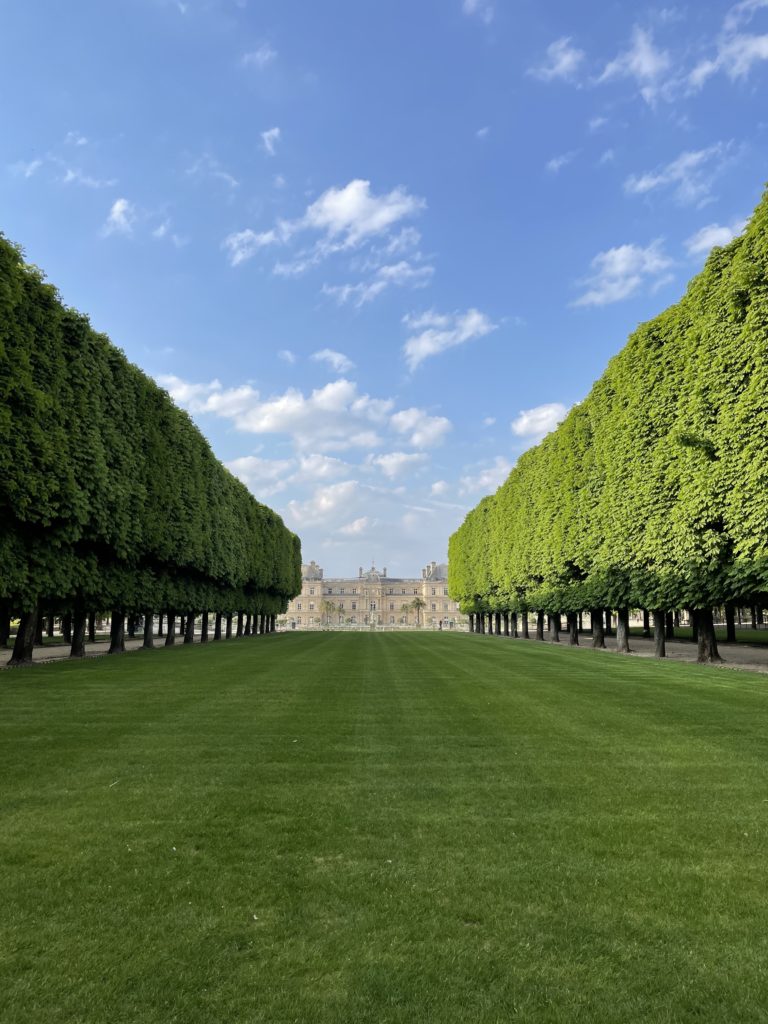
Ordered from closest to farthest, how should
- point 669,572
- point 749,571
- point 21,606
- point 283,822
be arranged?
1. point 283,822
2. point 749,571
3. point 21,606
4. point 669,572

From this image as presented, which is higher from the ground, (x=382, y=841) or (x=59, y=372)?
(x=59, y=372)

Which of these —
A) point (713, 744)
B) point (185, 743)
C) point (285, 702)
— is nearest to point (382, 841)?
point (185, 743)

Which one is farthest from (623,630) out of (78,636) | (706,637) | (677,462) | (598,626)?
(78,636)

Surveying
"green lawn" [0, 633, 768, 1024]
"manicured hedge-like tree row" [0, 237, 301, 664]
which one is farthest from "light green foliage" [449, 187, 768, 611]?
"manicured hedge-like tree row" [0, 237, 301, 664]

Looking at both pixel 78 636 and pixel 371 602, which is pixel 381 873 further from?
pixel 371 602

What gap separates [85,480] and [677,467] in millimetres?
22328

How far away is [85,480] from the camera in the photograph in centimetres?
2359

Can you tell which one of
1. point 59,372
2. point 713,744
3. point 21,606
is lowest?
point 713,744

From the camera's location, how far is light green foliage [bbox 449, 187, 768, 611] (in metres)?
20.1

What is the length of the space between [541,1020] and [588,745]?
6.56 m

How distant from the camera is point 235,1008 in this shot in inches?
129

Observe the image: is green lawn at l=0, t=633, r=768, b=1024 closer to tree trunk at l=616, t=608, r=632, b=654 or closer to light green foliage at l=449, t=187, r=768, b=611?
light green foliage at l=449, t=187, r=768, b=611

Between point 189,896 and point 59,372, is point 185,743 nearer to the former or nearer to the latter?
point 189,896

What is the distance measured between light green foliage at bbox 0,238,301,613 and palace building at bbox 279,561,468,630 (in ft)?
444
